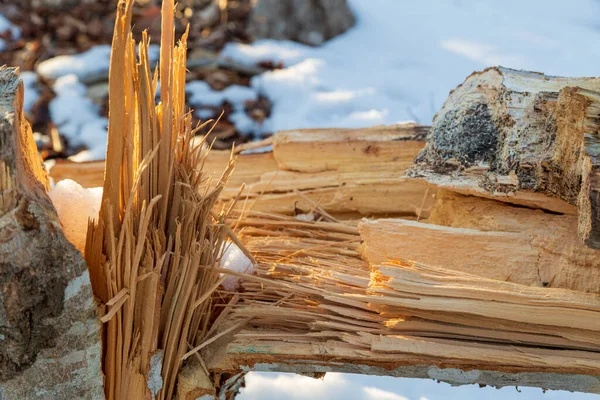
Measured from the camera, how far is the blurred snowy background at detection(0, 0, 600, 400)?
307 centimetres

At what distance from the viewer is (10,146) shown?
1081 millimetres

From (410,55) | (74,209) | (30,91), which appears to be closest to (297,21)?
(410,55)

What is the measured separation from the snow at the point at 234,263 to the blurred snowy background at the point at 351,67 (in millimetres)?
1544

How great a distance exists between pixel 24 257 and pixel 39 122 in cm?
225

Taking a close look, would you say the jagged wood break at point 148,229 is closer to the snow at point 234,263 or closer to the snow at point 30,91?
the snow at point 234,263

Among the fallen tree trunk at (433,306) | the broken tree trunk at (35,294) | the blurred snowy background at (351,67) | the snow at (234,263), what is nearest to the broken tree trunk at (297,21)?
the blurred snowy background at (351,67)

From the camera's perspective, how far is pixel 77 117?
3193 millimetres

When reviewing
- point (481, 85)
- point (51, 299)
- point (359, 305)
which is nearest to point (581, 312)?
point (359, 305)

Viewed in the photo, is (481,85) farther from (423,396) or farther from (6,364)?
(6,364)

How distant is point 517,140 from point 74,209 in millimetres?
923

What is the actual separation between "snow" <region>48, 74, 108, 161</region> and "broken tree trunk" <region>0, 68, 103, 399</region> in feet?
6.14

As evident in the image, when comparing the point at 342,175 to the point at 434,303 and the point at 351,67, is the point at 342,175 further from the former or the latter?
the point at 351,67

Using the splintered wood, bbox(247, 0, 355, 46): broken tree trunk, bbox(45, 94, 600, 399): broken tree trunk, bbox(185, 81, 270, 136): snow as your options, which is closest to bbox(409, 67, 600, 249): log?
bbox(45, 94, 600, 399): broken tree trunk

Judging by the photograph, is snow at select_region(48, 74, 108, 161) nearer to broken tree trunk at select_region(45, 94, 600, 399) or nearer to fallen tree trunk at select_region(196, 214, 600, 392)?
broken tree trunk at select_region(45, 94, 600, 399)
